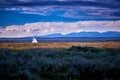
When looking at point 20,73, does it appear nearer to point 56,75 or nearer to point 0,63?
point 56,75

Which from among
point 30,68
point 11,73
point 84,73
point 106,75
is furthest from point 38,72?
→ point 106,75

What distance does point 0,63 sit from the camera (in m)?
10.6

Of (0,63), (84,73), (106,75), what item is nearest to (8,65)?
(0,63)

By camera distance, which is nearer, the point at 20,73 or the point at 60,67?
the point at 20,73

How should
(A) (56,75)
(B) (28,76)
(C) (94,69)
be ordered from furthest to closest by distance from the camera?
(C) (94,69) < (A) (56,75) < (B) (28,76)

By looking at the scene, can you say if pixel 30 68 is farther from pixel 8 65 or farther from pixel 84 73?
pixel 84 73

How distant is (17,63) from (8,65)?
0.60 m

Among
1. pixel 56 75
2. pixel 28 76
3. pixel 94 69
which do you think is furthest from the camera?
pixel 94 69

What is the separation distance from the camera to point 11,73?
920cm

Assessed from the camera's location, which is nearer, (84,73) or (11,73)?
(11,73)

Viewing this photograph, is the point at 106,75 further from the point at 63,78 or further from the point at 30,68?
the point at 30,68

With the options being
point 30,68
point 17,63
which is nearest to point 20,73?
point 30,68

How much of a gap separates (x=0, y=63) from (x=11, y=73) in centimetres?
162

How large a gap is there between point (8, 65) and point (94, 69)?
337 centimetres
